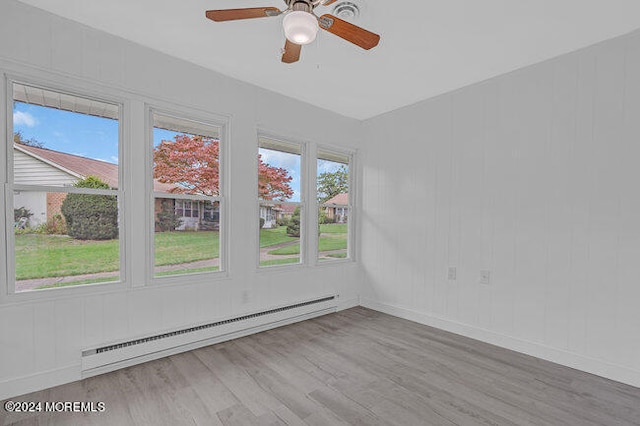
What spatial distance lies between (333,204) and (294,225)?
2.36 ft

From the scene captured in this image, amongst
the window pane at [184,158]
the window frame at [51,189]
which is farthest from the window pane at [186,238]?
the window frame at [51,189]

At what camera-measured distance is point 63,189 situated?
2.33 metres

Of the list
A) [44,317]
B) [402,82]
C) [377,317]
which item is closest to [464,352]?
[377,317]

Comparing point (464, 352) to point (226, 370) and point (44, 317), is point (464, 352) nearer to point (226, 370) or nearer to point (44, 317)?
point (226, 370)

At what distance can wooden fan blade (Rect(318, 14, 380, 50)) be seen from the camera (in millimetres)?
1674

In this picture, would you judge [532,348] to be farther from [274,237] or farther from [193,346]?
[193,346]

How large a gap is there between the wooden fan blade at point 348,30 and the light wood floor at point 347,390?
7.76ft

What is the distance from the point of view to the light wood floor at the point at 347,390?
193 cm

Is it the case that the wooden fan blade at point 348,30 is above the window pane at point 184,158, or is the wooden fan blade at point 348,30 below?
above

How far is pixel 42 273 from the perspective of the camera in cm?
229

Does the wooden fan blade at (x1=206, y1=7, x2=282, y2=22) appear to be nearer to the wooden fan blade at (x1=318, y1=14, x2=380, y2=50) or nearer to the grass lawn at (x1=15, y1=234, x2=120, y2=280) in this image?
the wooden fan blade at (x1=318, y1=14, x2=380, y2=50)

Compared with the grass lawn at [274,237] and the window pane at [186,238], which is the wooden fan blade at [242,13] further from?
the grass lawn at [274,237]

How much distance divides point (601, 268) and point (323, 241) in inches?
111

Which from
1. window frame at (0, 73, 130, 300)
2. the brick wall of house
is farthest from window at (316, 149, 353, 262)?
the brick wall of house
